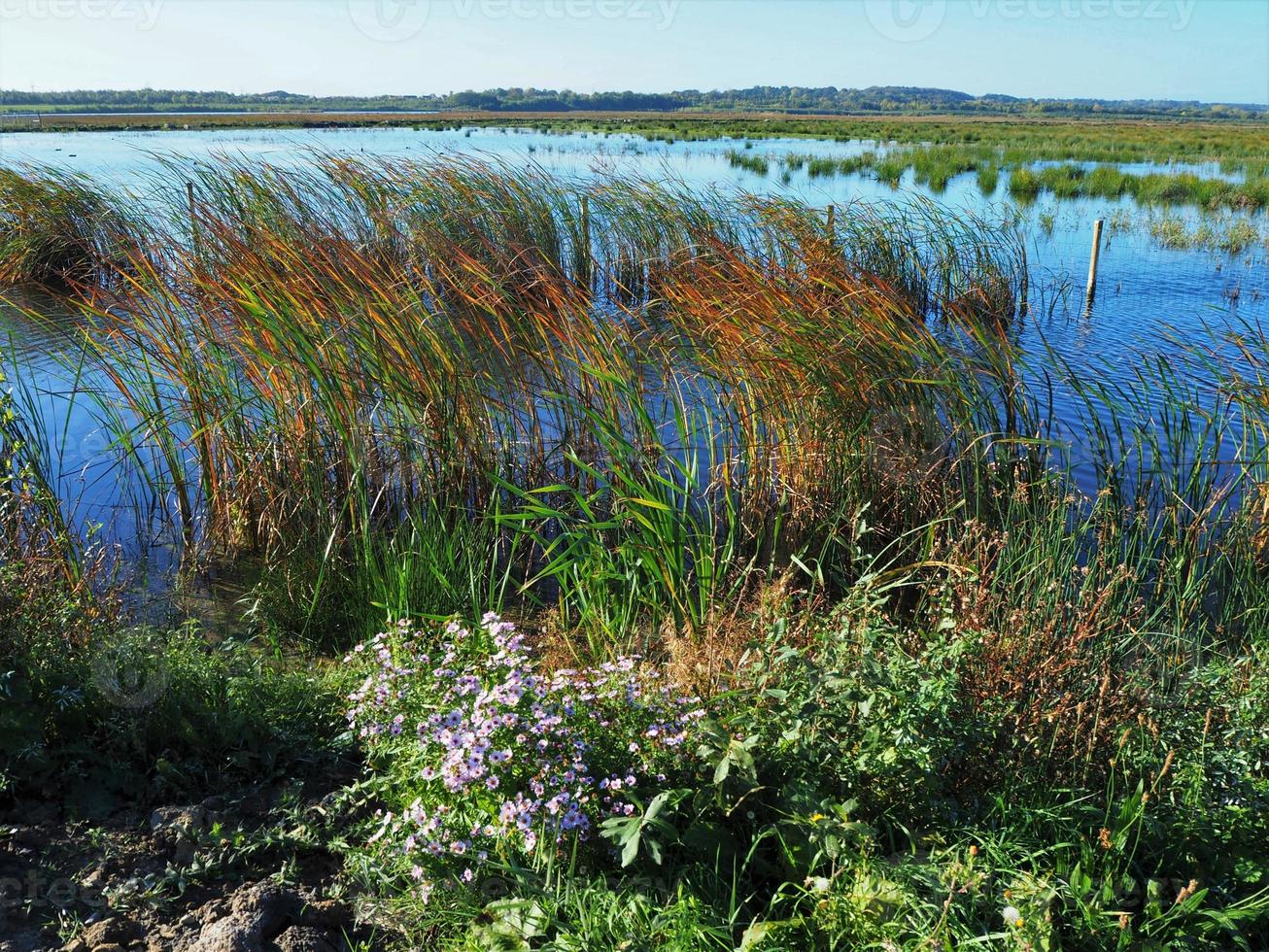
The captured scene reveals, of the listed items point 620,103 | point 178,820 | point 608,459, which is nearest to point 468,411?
point 608,459

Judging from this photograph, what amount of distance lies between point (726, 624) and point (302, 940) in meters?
1.75

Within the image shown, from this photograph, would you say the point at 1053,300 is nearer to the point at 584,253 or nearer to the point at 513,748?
the point at 584,253

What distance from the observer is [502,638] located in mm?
2691

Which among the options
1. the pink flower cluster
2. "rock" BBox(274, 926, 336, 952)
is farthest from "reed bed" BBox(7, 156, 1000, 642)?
"rock" BBox(274, 926, 336, 952)

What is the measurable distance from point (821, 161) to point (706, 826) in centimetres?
3159

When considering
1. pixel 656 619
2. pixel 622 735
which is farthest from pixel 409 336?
pixel 622 735

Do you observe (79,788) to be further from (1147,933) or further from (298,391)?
(1147,933)

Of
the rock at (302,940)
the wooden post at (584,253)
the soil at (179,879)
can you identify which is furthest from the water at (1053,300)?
the rock at (302,940)

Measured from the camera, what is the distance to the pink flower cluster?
2232 millimetres

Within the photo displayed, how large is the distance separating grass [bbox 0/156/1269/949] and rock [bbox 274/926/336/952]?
0.58 feet

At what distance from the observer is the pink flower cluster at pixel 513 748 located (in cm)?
223

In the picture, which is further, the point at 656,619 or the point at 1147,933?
the point at 656,619

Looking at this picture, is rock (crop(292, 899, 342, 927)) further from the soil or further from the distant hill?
the distant hill

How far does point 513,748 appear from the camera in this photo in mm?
2334
